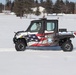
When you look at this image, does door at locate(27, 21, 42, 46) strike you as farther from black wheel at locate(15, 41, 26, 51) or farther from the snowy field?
the snowy field

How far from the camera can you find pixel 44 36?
1538 centimetres

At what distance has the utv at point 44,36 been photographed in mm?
15320

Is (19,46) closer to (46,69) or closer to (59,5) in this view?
(46,69)

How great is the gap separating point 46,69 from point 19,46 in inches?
202

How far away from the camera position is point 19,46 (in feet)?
50.9

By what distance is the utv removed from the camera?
15.3 metres

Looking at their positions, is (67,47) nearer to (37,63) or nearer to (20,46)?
(20,46)

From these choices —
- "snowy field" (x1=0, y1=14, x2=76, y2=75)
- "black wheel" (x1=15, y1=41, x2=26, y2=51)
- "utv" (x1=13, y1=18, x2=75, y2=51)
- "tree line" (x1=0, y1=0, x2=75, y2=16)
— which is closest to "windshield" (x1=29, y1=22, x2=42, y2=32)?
"utv" (x1=13, y1=18, x2=75, y2=51)

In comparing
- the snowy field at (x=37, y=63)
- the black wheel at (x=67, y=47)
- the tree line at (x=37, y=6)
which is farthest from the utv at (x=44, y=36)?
the tree line at (x=37, y=6)

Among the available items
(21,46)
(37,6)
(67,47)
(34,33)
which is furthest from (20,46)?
(37,6)

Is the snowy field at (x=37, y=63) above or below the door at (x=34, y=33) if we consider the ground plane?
below

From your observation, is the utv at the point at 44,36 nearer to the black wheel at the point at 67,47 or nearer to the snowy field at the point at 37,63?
the black wheel at the point at 67,47

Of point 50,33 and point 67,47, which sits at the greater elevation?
point 50,33

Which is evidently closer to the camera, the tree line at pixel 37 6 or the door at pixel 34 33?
the door at pixel 34 33
